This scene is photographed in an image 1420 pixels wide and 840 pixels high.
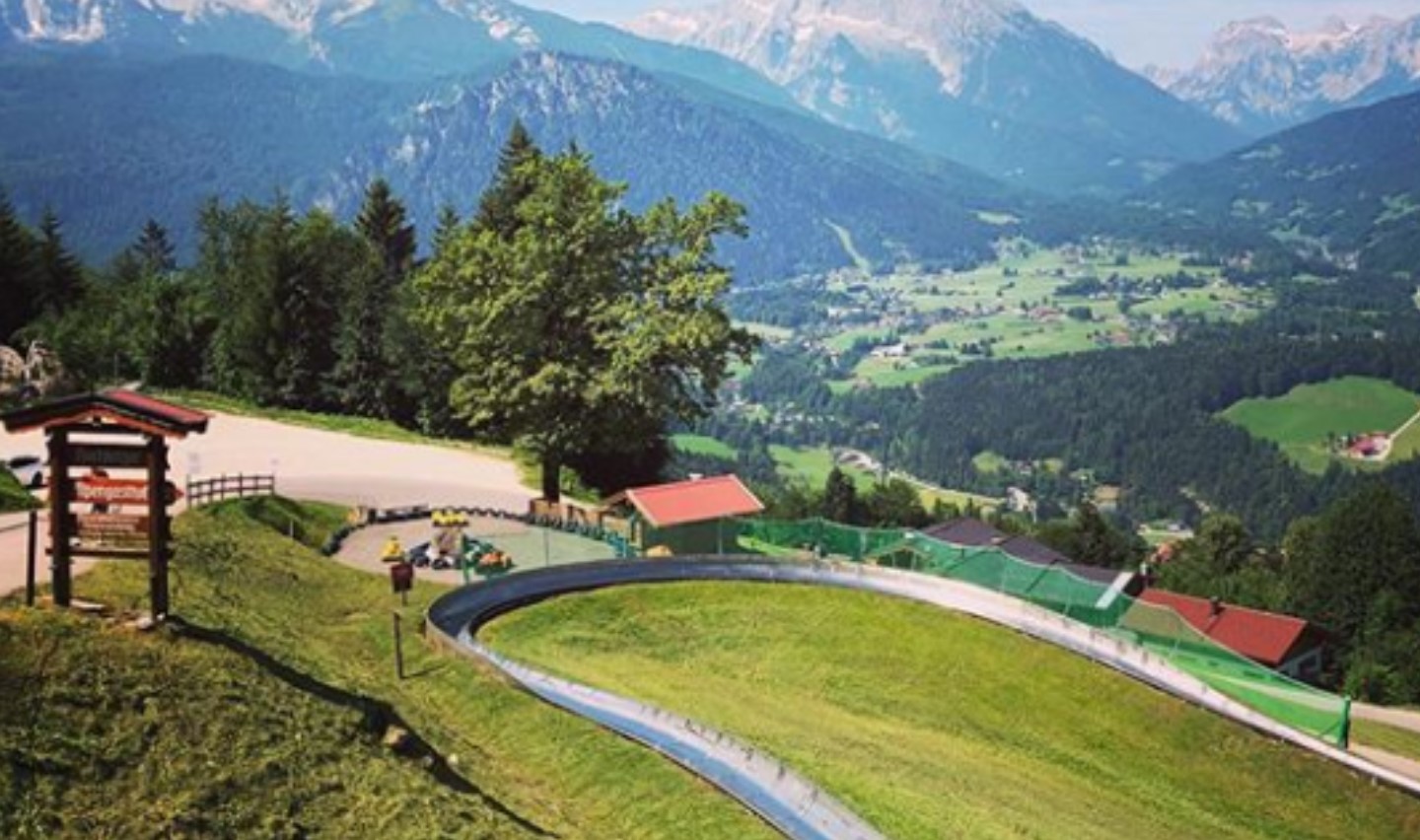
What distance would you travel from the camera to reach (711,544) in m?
45.5

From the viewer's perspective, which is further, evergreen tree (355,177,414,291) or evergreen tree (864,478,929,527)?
evergreen tree (864,478,929,527)

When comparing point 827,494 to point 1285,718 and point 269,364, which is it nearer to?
point 269,364

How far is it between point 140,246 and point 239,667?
423ft

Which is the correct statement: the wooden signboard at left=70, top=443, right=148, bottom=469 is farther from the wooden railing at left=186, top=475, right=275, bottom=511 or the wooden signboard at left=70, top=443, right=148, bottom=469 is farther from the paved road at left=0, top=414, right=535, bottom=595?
the paved road at left=0, top=414, right=535, bottom=595

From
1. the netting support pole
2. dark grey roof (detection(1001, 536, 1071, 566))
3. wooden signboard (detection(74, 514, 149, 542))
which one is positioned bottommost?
dark grey roof (detection(1001, 536, 1071, 566))

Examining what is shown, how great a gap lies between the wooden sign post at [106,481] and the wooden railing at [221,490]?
1908 centimetres

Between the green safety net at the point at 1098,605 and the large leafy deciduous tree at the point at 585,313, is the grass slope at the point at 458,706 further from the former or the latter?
the large leafy deciduous tree at the point at 585,313

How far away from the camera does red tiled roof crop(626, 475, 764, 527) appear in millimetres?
44625

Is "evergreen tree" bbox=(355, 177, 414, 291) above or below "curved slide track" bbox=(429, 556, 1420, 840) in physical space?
above

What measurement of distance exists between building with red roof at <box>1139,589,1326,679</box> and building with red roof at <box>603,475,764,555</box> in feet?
98.6

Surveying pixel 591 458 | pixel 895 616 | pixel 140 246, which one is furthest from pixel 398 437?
pixel 140 246

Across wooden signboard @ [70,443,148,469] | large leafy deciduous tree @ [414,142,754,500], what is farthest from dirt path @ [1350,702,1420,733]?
wooden signboard @ [70,443,148,469]

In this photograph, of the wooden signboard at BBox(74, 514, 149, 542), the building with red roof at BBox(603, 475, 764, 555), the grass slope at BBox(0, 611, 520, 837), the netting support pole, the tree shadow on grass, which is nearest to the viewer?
the grass slope at BBox(0, 611, 520, 837)

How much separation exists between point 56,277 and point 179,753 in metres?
78.4
